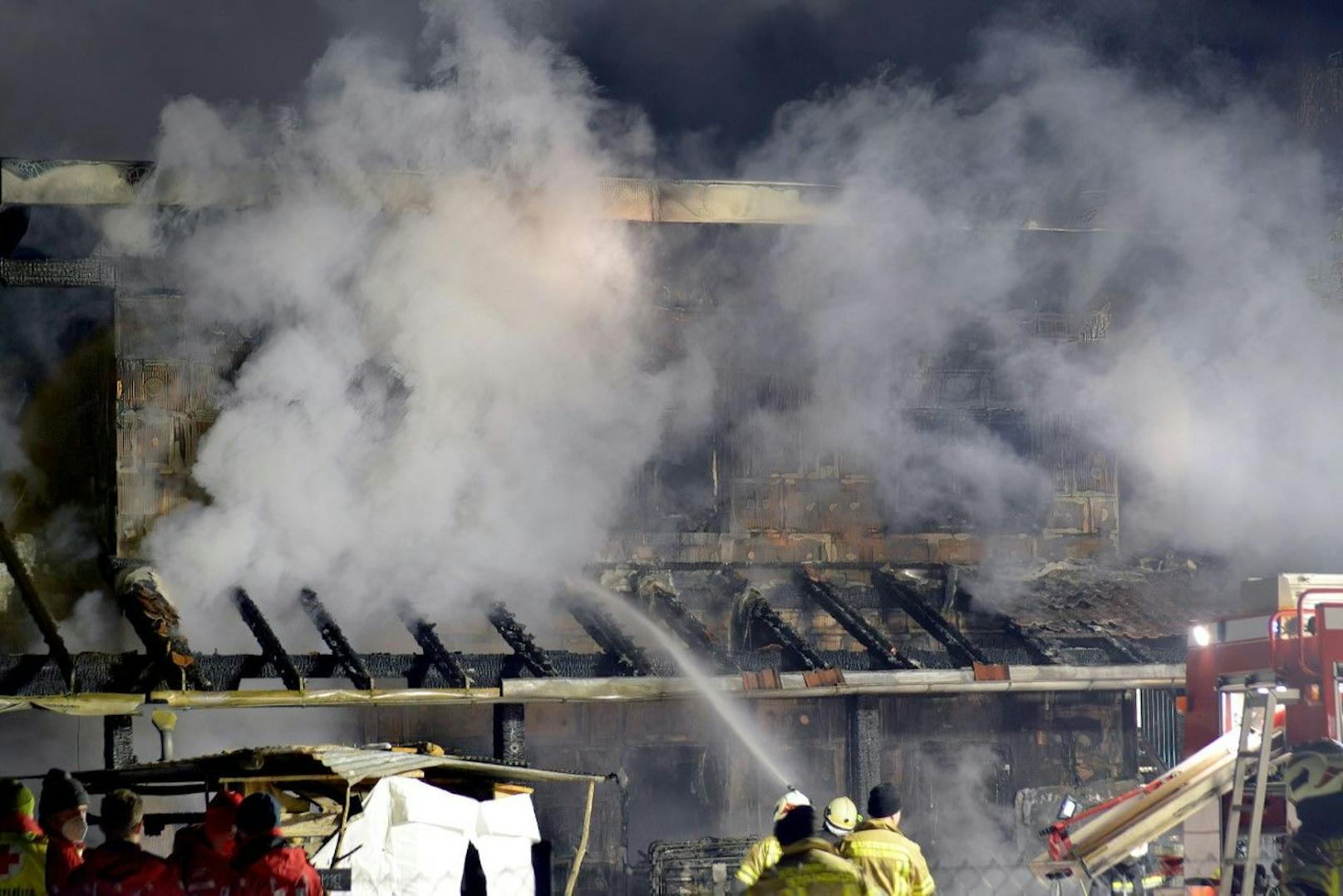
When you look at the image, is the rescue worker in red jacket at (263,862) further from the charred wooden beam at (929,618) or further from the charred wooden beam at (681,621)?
the charred wooden beam at (929,618)

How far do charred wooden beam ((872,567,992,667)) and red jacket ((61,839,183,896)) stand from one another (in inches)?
445

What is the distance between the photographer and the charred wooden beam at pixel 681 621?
16750 mm

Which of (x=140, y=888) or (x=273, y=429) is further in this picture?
(x=273, y=429)

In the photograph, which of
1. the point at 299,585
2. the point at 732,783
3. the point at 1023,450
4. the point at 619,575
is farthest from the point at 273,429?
the point at 1023,450

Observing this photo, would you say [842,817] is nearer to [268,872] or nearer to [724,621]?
[268,872]

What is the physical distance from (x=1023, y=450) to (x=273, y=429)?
919cm

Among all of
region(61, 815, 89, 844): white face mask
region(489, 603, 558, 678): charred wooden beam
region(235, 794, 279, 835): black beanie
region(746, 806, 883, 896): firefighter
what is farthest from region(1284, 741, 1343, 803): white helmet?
region(489, 603, 558, 678): charred wooden beam

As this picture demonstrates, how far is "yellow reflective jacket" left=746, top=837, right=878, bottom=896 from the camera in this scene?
6.61 meters

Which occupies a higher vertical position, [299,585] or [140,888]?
[299,585]

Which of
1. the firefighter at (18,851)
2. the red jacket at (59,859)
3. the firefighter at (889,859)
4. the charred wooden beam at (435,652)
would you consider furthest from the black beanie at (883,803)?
the charred wooden beam at (435,652)

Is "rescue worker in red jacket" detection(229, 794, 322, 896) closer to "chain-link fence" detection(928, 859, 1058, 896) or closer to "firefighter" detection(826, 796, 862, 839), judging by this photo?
"firefighter" detection(826, 796, 862, 839)

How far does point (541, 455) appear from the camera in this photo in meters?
18.4

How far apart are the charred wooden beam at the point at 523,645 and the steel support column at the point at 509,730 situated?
0.43 m

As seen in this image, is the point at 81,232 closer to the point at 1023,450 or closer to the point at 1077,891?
the point at 1023,450
